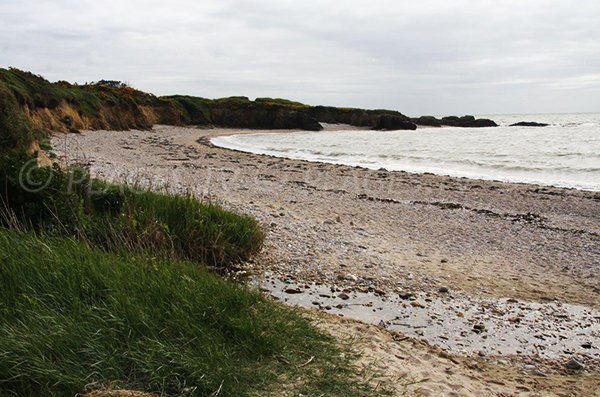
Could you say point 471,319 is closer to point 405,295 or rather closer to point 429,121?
point 405,295

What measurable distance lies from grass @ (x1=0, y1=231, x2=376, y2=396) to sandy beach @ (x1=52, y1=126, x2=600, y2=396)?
2.33 feet

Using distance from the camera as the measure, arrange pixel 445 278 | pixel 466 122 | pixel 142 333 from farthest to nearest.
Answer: pixel 466 122, pixel 445 278, pixel 142 333

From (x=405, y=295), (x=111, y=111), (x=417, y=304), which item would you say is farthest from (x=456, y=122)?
(x=417, y=304)

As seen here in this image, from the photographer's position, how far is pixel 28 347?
338cm

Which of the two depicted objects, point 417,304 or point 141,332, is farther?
point 417,304

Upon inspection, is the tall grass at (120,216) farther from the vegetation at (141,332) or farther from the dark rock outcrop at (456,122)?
the dark rock outcrop at (456,122)

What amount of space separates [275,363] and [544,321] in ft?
13.2

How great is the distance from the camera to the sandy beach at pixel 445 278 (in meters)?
4.90

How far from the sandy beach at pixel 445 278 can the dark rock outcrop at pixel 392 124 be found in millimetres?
74256

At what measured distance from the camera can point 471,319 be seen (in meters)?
6.25

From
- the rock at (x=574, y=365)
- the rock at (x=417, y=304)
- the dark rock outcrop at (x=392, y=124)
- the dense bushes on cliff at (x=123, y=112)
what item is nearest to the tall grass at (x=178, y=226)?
the rock at (x=417, y=304)

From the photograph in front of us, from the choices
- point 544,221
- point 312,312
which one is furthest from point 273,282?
point 544,221

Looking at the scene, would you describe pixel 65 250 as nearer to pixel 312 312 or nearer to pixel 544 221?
pixel 312 312

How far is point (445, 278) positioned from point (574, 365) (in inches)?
106
